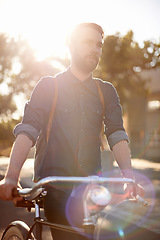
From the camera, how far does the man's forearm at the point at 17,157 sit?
2.03m

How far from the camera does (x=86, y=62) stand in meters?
2.36

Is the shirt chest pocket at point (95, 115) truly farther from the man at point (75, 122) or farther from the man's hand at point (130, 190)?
the man's hand at point (130, 190)

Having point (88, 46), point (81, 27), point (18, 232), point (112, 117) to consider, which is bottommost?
point (18, 232)

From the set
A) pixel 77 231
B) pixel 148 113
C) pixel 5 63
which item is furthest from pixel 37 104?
pixel 148 113

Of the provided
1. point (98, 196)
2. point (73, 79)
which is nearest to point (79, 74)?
point (73, 79)

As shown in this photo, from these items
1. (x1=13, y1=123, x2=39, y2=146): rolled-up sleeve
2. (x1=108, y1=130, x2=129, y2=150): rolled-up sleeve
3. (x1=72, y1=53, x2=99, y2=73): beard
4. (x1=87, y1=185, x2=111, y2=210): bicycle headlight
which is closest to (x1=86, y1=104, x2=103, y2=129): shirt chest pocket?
(x1=108, y1=130, x2=129, y2=150): rolled-up sleeve

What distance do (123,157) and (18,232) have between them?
2.74 feet

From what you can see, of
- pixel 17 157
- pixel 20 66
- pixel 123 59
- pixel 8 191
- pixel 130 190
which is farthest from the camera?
pixel 20 66

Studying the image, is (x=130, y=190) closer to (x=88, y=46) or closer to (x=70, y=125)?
(x=70, y=125)

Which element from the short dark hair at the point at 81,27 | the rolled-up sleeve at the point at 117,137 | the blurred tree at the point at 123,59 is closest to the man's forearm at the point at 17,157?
the rolled-up sleeve at the point at 117,137

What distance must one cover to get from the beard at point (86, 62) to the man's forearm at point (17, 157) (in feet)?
1.89

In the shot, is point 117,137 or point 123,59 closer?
point 117,137

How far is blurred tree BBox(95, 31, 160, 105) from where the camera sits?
19.1 meters

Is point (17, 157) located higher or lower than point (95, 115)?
lower
